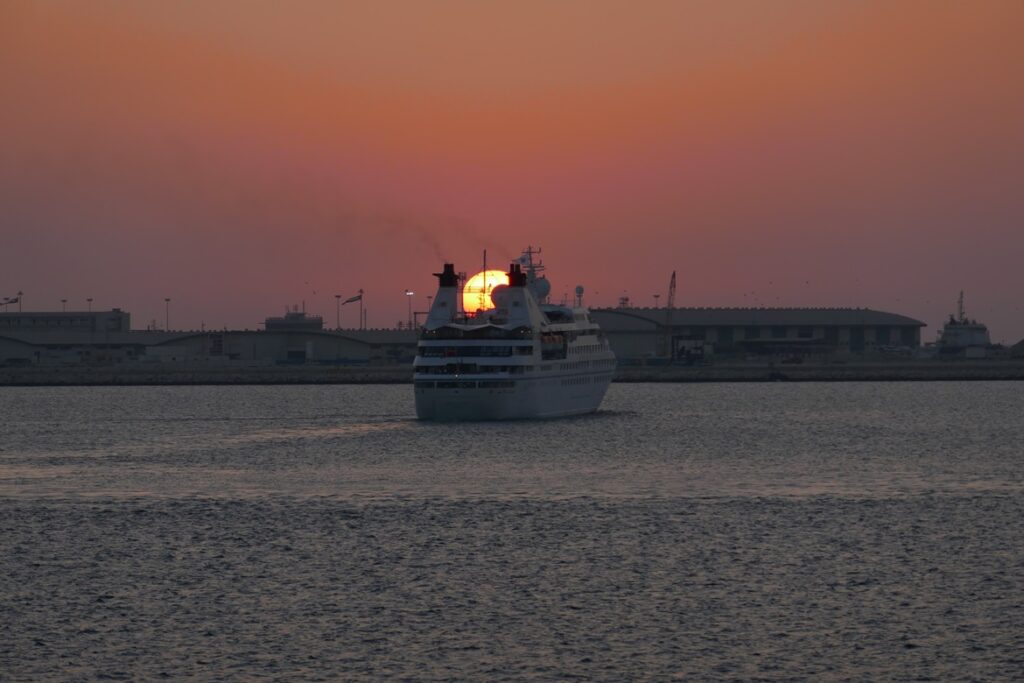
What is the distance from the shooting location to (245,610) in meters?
42.7

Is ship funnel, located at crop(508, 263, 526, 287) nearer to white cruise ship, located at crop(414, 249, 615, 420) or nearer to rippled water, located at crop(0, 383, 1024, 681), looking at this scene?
white cruise ship, located at crop(414, 249, 615, 420)

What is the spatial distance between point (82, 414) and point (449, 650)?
124 m

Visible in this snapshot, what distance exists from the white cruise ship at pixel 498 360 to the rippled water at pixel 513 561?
50.9ft

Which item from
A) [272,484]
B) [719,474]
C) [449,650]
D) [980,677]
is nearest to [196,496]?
[272,484]

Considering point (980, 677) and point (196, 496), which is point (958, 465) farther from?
point (980, 677)

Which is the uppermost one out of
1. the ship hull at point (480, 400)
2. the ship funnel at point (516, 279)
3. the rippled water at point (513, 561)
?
the ship funnel at point (516, 279)

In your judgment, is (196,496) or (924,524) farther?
(196,496)

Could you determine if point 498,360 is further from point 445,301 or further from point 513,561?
point 513,561

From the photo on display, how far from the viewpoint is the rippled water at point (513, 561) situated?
37.1 metres

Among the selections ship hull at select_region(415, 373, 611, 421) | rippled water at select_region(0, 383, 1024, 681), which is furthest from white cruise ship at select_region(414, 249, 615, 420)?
rippled water at select_region(0, 383, 1024, 681)

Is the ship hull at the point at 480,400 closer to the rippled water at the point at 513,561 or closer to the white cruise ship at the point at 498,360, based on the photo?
the white cruise ship at the point at 498,360

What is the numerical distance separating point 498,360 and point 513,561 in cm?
6733

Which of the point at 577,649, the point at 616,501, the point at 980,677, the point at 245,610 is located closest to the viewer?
the point at 980,677

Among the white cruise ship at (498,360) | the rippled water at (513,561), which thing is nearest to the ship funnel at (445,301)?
the white cruise ship at (498,360)
